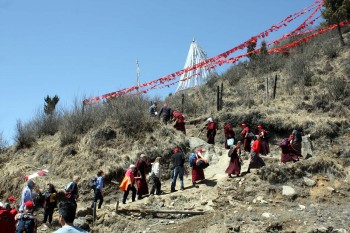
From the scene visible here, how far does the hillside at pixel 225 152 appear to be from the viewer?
1182 centimetres

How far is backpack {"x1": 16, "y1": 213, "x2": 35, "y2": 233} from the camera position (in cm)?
878

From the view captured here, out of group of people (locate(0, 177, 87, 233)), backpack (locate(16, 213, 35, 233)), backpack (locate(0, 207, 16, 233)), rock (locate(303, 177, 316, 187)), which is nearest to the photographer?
group of people (locate(0, 177, 87, 233))

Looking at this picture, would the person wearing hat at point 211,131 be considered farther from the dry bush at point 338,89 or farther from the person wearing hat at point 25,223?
the person wearing hat at point 25,223

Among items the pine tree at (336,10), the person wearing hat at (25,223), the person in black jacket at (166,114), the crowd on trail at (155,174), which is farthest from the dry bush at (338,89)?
the person wearing hat at (25,223)

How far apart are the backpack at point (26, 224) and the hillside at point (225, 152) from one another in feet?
11.4

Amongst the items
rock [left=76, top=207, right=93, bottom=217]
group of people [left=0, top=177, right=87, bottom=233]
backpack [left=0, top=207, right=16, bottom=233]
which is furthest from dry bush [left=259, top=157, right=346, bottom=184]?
backpack [left=0, top=207, right=16, bottom=233]

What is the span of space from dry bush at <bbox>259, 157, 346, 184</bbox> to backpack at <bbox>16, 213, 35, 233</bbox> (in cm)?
763

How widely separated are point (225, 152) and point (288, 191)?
515 cm

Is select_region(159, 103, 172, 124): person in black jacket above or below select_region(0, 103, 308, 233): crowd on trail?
above

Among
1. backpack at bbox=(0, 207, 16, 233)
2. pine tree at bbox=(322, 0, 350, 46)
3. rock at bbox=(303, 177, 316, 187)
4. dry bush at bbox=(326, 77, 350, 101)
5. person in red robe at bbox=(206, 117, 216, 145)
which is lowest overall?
rock at bbox=(303, 177, 316, 187)

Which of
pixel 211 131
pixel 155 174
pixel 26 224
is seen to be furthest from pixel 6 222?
pixel 211 131

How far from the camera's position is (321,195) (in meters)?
12.7

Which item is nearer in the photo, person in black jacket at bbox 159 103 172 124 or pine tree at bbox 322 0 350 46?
person in black jacket at bbox 159 103 172 124

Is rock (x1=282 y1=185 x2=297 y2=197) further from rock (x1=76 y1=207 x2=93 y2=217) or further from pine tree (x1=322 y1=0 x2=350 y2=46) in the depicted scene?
pine tree (x1=322 y1=0 x2=350 y2=46)
